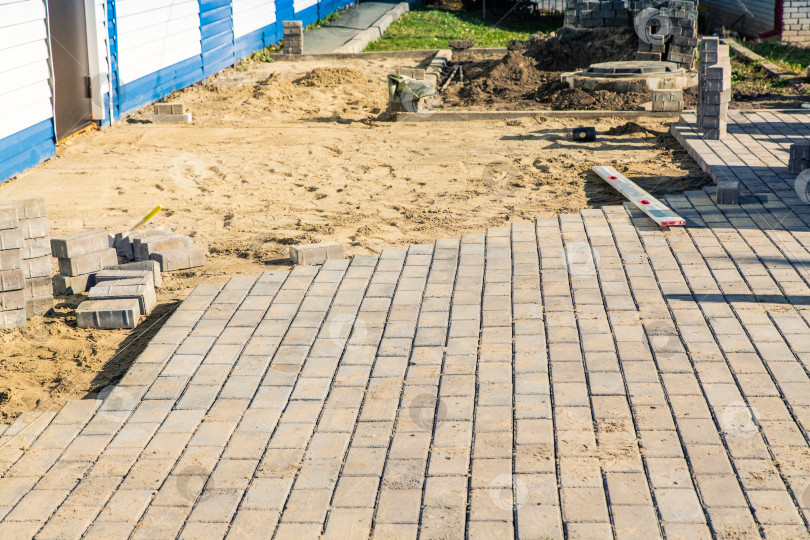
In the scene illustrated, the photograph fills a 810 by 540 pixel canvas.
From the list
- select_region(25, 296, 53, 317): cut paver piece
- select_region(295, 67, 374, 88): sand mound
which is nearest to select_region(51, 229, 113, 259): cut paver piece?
select_region(25, 296, 53, 317): cut paver piece

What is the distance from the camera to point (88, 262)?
22.8 ft

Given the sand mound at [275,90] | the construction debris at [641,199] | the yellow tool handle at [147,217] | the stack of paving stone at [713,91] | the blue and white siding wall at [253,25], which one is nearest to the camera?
the construction debris at [641,199]

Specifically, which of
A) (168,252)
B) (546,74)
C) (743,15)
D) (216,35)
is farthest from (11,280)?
(743,15)

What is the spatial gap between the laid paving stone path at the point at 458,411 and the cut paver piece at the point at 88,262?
125 centimetres

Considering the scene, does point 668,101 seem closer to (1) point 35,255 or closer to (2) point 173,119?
(2) point 173,119

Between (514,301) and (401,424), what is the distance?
186cm

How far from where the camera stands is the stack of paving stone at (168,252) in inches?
288

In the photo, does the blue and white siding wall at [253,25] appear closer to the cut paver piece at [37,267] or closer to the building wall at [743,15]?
the building wall at [743,15]

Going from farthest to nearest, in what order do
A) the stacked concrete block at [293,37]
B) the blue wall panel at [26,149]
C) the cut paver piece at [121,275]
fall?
the stacked concrete block at [293,37]
the blue wall panel at [26,149]
the cut paver piece at [121,275]

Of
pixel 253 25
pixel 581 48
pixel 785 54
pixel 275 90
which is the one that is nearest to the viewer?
pixel 275 90

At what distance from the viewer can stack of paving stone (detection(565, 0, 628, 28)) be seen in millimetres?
19344

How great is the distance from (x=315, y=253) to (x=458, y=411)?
2996mm

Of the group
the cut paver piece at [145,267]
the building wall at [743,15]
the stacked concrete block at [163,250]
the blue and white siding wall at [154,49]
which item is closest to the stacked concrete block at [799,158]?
the stacked concrete block at [163,250]

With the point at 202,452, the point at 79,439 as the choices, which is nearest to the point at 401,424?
the point at 202,452
